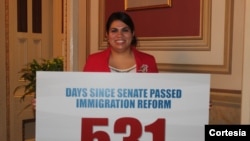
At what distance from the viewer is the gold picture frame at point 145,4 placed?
199 cm

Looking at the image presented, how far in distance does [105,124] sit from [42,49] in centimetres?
210

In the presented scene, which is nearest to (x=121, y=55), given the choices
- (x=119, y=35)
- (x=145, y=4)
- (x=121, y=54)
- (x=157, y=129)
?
(x=121, y=54)

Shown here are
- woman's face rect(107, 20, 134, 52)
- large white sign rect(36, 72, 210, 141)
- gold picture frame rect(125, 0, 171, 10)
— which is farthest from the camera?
gold picture frame rect(125, 0, 171, 10)

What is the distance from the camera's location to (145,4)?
6.84ft

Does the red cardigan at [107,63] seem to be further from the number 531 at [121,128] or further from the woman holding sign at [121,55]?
the number 531 at [121,128]

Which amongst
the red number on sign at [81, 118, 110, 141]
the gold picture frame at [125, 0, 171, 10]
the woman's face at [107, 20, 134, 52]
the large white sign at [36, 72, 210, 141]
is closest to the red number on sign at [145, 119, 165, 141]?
the large white sign at [36, 72, 210, 141]

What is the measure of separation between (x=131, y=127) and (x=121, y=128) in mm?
48

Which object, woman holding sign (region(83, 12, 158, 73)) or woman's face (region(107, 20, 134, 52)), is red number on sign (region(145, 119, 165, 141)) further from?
woman's face (region(107, 20, 134, 52))

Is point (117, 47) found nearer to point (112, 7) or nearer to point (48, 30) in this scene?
point (112, 7)

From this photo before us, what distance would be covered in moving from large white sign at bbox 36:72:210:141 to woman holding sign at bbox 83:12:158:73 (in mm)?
155

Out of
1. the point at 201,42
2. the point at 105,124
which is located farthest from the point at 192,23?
the point at 105,124

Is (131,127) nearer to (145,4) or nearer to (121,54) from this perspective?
(121,54)

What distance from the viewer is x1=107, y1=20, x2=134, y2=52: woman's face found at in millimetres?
1611

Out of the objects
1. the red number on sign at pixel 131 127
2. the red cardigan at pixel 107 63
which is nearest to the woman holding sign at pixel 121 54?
the red cardigan at pixel 107 63
